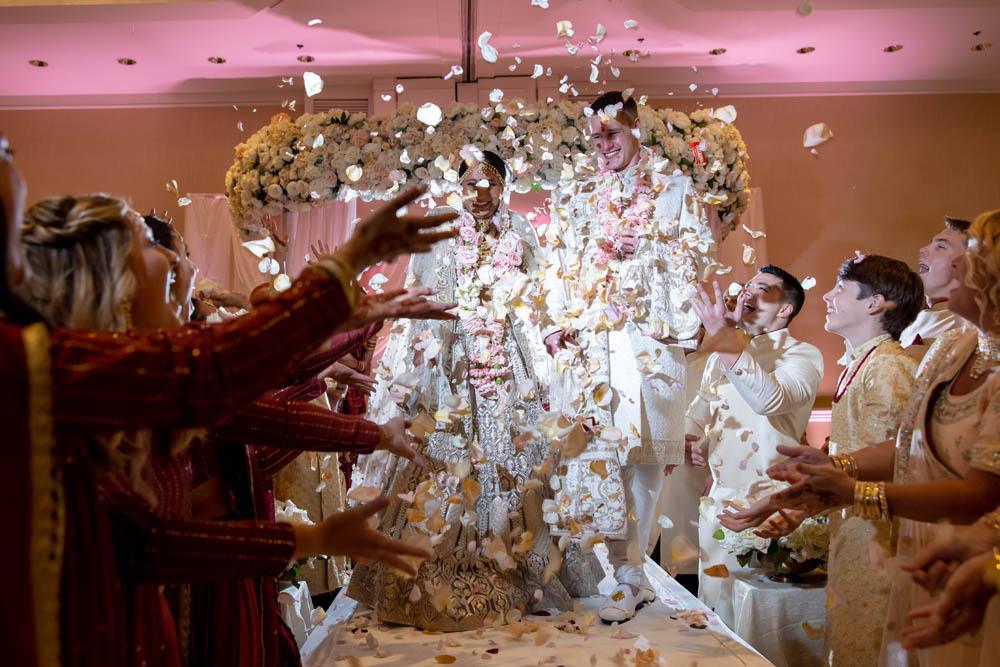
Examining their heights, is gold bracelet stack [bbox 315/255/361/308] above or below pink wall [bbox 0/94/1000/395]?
below

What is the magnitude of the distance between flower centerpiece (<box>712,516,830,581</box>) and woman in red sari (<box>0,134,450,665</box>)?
2560 millimetres

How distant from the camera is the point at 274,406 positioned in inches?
68.6

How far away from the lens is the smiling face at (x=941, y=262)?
299cm

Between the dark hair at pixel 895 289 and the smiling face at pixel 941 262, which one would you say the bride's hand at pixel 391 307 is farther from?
the smiling face at pixel 941 262

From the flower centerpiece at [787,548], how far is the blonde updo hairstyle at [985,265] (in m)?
1.74

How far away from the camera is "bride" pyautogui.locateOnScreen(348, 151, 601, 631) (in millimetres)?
3404

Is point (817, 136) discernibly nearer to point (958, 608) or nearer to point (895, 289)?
point (895, 289)

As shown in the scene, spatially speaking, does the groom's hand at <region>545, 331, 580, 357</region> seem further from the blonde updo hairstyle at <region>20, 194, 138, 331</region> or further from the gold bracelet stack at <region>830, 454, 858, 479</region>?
the blonde updo hairstyle at <region>20, 194, 138, 331</region>

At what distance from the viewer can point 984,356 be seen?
1779mm

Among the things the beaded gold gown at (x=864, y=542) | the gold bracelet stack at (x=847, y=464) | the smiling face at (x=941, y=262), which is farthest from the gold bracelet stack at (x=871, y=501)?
the smiling face at (x=941, y=262)

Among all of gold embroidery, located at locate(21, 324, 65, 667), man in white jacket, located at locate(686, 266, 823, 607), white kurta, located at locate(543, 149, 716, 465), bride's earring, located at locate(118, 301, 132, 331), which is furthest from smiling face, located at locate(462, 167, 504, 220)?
gold embroidery, located at locate(21, 324, 65, 667)

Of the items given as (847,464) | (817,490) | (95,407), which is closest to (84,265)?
(95,407)

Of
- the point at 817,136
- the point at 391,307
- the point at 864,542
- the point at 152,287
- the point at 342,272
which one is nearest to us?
the point at 342,272

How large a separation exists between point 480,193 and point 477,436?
1063 mm
